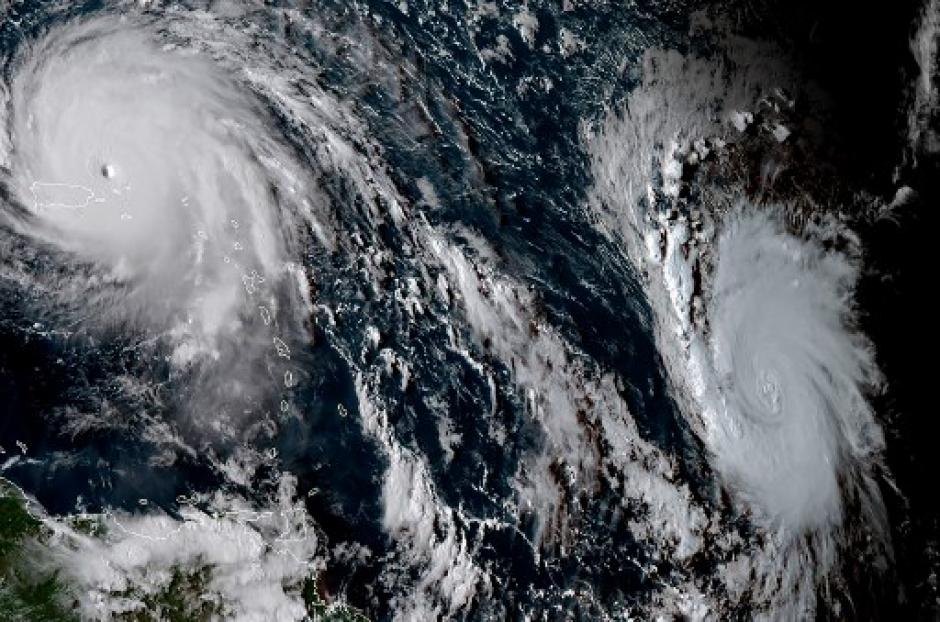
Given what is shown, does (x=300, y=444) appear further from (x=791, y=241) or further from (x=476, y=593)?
(x=791, y=241)

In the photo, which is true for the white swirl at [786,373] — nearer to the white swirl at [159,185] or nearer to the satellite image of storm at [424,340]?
the satellite image of storm at [424,340]

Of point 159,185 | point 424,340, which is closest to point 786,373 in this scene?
point 424,340

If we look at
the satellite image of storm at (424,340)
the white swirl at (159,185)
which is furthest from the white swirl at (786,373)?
the white swirl at (159,185)

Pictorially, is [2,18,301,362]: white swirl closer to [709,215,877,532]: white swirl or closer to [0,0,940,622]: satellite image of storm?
Result: [0,0,940,622]: satellite image of storm

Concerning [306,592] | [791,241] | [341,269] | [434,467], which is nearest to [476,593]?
[434,467]

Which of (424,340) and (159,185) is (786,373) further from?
(159,185)
